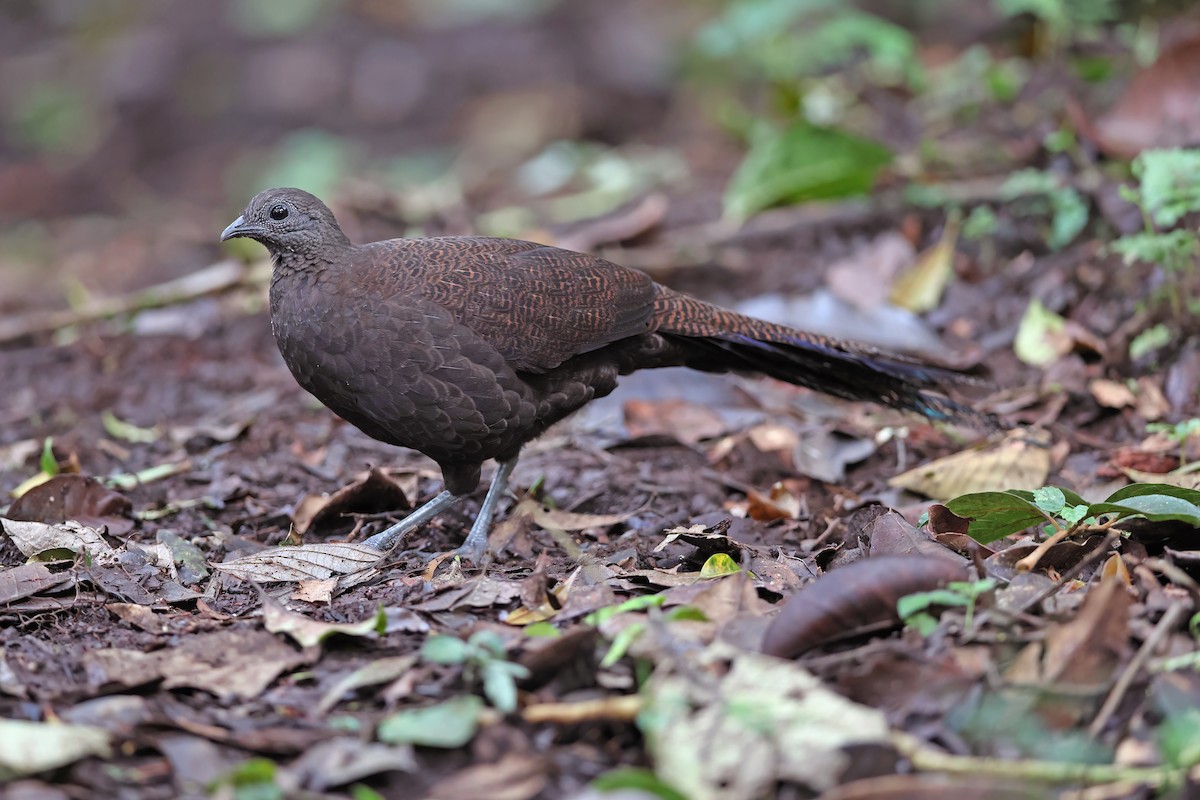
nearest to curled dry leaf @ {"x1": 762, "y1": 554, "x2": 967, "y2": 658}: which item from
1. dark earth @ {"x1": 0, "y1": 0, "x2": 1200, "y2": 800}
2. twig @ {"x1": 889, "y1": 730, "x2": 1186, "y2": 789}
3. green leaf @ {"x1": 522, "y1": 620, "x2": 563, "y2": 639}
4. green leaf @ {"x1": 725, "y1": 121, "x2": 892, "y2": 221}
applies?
dark earth @ {"x1": 0, "y1": 0, "x2": 1200, "y2": 800}

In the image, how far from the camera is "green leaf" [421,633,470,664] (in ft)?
9.48

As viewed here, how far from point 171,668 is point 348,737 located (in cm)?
63

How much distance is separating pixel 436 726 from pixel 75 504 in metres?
2.32

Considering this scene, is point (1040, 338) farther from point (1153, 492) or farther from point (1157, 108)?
point (1153, 492)

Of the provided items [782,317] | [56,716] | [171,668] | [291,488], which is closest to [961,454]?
[782,317]

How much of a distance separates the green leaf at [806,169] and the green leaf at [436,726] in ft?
15.7

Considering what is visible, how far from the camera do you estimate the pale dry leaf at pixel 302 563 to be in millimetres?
3943

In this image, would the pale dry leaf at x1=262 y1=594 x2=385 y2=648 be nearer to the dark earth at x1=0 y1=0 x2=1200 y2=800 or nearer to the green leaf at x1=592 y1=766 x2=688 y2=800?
the dark earth at x1=0 y1=0 x2=1200 y2=800

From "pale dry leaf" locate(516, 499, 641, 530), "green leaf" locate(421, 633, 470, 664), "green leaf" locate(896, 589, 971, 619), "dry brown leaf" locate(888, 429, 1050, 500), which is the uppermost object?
"green leaf" locate(421, 633, 470, 664)

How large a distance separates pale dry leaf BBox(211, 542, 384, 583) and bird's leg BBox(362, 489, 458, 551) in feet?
0.53

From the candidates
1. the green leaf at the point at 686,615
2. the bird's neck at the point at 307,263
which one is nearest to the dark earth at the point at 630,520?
the green leaf at the point at 686,615

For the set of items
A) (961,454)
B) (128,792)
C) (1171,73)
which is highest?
(1171,73)

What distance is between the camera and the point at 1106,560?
3.53 m

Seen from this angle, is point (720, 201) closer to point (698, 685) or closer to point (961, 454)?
point (961, 454)
